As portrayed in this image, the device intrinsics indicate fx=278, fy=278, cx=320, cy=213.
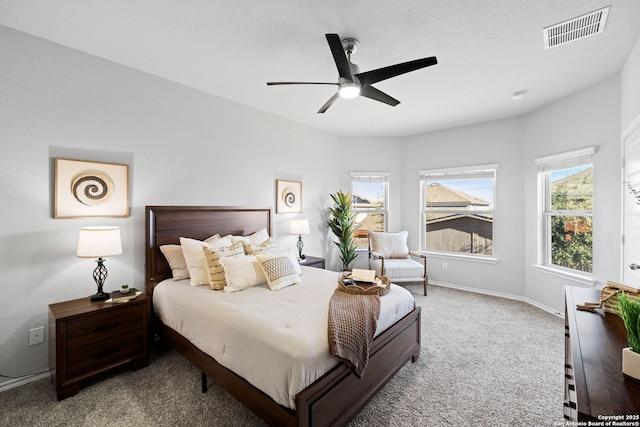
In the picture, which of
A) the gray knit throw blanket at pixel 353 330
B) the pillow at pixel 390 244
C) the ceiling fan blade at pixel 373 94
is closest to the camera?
the gray knit throw blanket at pixel 353 330

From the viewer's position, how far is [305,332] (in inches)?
68.5

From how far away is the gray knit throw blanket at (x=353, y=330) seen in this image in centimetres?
174

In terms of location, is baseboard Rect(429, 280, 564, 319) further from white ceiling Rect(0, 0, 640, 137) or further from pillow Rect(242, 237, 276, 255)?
pillow Rect(242, 237, 276, 255)

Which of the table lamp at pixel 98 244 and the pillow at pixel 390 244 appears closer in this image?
the table lamp at pixel 98 244

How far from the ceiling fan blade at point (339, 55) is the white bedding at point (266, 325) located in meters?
1.83

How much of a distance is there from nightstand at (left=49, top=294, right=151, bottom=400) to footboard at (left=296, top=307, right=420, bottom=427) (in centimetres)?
179

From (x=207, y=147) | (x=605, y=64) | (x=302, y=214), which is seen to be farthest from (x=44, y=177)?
(x=605, y=64)

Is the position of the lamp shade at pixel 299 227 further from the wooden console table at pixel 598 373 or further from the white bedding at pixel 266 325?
the wooden console table at pixel 598 373

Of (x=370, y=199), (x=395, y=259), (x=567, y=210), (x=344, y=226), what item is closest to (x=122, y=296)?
(x=344, y=226)

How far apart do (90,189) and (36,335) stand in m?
1.29

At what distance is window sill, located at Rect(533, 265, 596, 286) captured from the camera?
331cm

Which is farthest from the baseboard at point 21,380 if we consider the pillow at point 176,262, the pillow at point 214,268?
the pillow at point 214,268

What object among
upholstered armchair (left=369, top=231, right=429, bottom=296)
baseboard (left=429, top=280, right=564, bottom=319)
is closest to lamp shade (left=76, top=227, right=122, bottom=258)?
upholstered armchair (left=369, top=231, right=429, bottom=296)

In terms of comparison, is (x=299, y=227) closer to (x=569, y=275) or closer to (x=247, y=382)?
(x=247, y=382)
